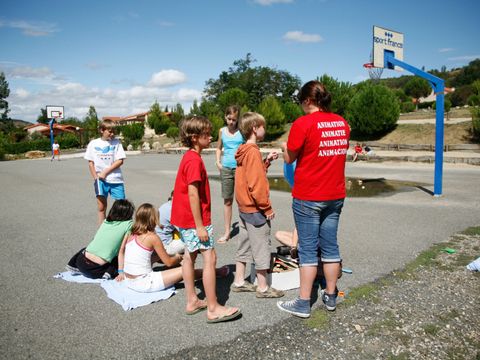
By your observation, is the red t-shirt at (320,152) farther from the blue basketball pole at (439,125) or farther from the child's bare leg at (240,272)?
the blue basketball pole at (439,125)

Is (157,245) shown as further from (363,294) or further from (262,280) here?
(363,294)

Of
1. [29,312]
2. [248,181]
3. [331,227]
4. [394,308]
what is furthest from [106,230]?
[394,308]

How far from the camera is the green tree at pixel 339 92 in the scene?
32.4 metres

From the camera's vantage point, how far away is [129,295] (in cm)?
379

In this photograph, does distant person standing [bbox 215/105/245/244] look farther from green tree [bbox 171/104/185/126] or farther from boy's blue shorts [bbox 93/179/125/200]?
green tree [bbox 171/104/185/126]

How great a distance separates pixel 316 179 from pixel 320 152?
0.23 meters

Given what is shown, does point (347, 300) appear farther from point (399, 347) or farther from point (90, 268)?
point (90, 268)

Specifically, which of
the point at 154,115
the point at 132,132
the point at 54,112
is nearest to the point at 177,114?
the point at 154,115

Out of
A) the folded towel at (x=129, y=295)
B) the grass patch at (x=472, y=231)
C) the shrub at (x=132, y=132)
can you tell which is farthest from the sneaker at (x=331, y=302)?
the shrub at (x=132, y=132)

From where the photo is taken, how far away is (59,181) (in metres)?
13.8

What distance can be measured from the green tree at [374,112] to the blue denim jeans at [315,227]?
975 inches

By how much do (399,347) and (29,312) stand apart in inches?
128

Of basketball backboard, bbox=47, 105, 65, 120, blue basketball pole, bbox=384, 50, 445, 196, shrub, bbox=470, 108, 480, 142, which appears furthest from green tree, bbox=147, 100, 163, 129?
blue basketball pole, bbox=384, 50, 445, 196

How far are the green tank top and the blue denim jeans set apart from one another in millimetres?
2053
